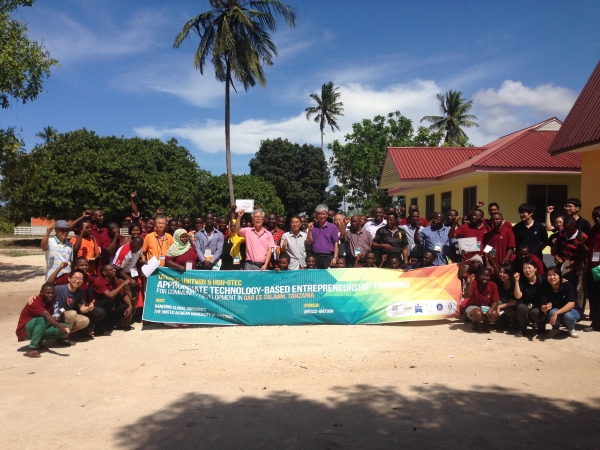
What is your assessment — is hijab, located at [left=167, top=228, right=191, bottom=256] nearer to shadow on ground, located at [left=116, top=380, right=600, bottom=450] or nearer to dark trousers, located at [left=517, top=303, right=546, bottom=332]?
shadow on ground, located at [left=116, top=380, right=600, bottom=450]

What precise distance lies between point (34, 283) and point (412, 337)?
10894mm

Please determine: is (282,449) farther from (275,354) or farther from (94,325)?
(94,325)

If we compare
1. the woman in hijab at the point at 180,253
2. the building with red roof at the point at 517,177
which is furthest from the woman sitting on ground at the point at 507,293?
the building with red roof at the point at 517,177

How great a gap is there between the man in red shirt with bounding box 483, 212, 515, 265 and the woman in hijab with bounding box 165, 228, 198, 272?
4831mm

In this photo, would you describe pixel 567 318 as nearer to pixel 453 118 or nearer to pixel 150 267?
pixel 150 267

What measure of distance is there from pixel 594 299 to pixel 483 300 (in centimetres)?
167

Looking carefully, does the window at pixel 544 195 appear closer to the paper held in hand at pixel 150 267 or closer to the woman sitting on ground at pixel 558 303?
the woman sitting on ground at pixel 558 303

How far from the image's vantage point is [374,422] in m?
4.32

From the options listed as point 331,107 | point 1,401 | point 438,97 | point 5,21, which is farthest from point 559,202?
point 331,107

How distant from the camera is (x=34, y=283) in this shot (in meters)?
13.7

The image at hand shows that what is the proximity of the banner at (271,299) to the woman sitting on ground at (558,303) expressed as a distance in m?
1.80

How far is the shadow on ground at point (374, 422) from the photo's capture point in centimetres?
394

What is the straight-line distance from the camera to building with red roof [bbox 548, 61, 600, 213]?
1044 centimetres

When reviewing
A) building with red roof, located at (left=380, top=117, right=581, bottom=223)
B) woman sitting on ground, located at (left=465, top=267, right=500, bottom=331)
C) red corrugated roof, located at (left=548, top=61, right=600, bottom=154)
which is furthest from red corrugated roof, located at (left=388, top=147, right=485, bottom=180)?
woman sitting on ground, located at (left=465, top=267, right=500, bottom=331)
